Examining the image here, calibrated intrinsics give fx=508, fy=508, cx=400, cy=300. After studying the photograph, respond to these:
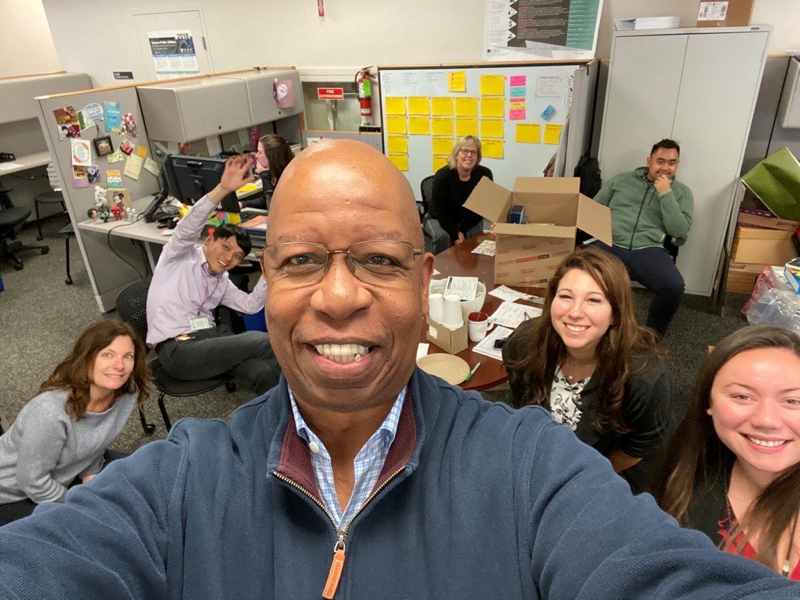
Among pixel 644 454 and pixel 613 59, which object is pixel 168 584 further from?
pixel 613 59

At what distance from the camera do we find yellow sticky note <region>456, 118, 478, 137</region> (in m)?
4.37

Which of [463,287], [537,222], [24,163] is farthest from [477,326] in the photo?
[24,163]

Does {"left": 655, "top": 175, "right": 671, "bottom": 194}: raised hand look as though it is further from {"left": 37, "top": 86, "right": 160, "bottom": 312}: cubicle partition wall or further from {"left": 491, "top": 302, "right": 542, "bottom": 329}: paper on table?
{"left": 37, "top": 86, "right": 160, "bottom": 312}: cubicle partition wall

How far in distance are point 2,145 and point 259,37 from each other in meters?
2.69

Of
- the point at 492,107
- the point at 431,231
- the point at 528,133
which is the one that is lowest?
the point at 431,231

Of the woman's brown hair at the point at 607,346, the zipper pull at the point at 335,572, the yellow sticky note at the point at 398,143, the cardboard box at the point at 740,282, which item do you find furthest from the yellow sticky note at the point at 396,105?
the zipper pull at the point at 335,572

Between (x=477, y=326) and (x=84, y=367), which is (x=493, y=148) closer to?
(x=477, y=326)

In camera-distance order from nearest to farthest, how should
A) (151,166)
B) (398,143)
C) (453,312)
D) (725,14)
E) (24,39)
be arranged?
(453,312) → (725,14) → (151,166) → (398,143) → (24,39)

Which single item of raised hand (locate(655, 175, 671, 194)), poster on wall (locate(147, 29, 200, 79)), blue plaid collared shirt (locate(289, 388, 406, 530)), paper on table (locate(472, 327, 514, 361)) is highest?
poster on wall (locate(147, 29, 200, 79))

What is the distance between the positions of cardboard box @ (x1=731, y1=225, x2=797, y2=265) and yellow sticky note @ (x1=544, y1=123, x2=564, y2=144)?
1.49 m

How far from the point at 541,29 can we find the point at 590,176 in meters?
1.34

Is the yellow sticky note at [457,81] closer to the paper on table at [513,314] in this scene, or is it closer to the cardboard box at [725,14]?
the cardboard box at [725,14]

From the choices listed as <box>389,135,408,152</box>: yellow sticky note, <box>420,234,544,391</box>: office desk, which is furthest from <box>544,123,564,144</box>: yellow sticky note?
<box>420,234,544,391</box>: office desk

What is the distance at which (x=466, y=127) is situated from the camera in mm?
4418
